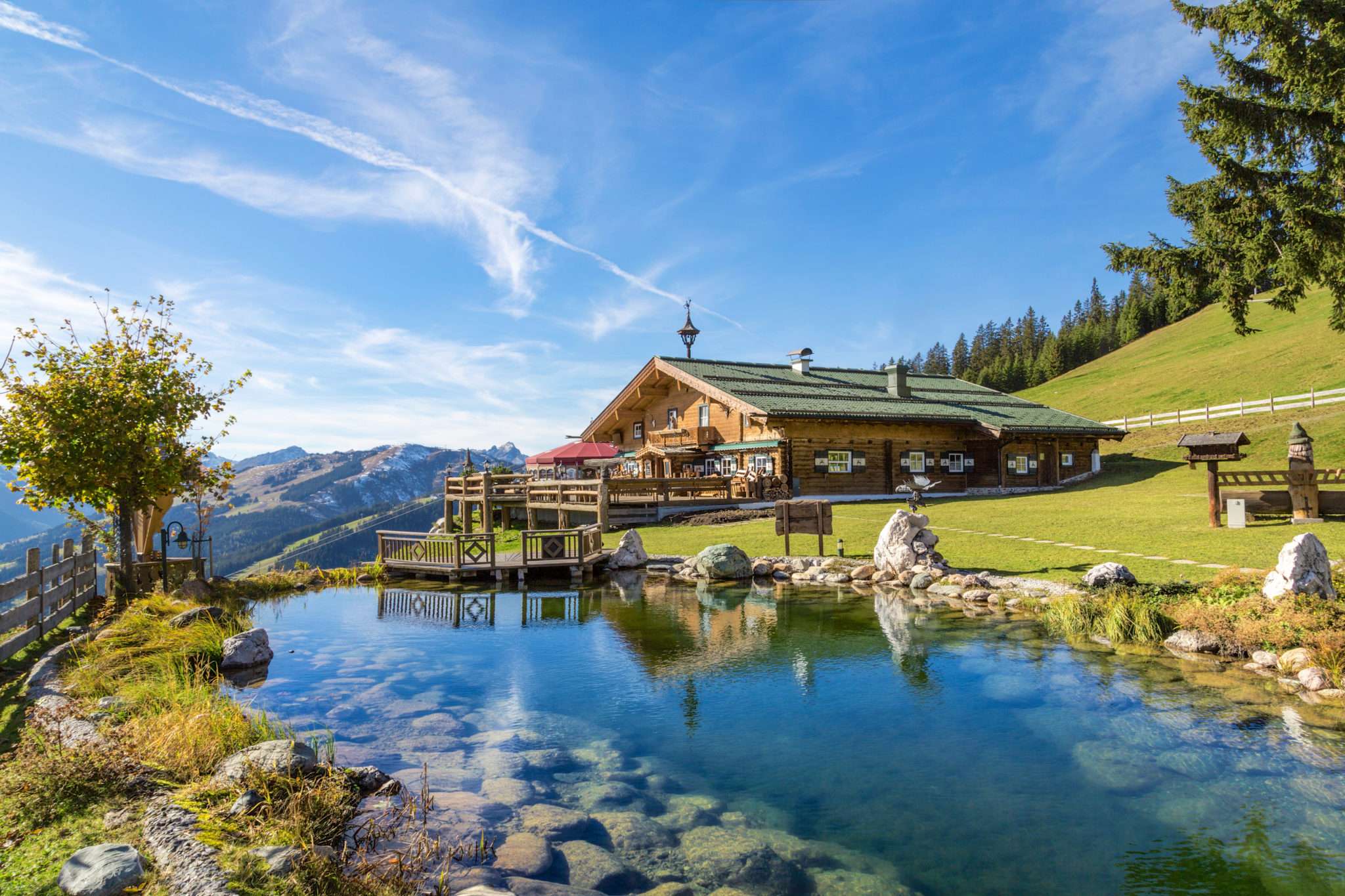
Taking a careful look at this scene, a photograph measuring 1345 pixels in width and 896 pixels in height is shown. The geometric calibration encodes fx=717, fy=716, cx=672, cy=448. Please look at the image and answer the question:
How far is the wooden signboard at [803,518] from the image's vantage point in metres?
19.7

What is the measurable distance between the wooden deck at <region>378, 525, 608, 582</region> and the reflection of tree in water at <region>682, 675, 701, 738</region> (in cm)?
1020

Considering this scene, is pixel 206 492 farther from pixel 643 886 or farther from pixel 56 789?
pixel 643 886

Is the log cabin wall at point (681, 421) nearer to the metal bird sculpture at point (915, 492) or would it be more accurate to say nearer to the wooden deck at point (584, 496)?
the wooden deck at point (584, 496)

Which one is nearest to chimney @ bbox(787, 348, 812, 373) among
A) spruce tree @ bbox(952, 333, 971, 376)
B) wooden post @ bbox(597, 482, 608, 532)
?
wooden post @ bbox(597, 482, 608, 532)

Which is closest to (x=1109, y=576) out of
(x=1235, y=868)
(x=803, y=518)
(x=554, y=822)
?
(x=803, y=518)

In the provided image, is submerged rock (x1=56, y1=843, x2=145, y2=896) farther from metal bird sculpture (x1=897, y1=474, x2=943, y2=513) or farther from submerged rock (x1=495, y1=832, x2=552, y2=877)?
metal bird sculpture (x1=897, y1=474, x2=943, y2=513)

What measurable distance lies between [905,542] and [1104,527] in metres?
7.51

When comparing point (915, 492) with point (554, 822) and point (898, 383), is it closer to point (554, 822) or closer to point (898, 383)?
point (554, 822)

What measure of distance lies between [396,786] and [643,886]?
2.84 metres

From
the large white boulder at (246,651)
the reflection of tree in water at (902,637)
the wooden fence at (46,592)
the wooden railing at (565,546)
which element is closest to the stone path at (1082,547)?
the reflection of tree in water at (902,637)

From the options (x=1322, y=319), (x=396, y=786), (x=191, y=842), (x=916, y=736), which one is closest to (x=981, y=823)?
(x=916, y=736)

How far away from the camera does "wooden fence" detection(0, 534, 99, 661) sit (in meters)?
9.81

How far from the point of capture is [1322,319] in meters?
64.2

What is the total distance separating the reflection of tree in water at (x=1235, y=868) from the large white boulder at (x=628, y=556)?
641 inches
